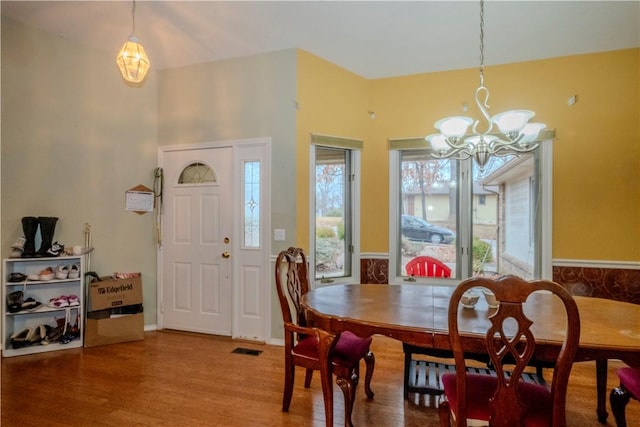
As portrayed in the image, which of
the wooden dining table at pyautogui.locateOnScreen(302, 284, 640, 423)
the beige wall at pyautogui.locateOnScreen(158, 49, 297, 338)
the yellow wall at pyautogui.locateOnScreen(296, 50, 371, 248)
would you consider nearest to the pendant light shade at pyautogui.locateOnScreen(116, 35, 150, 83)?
the beige wall at pyautogui.locateOnScreen(158, 49, 297, 338)

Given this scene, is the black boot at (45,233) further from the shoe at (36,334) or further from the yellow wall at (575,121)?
the yellow wall at (575,121)

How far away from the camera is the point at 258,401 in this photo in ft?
7.58

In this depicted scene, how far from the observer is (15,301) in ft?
9.75

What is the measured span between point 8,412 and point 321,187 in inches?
120

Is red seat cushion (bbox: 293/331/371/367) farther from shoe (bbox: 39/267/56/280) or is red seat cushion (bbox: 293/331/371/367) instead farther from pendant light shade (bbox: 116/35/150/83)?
shoe (bbox: 39/267/56/280)

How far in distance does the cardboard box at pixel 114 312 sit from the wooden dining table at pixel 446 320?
220cm

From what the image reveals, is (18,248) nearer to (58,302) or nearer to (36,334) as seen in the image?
(58,302)

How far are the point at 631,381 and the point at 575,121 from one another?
Answer: 8.51ft

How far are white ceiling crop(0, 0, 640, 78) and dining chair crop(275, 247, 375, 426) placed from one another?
2045mm

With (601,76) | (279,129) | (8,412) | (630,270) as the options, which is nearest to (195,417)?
(8,412)

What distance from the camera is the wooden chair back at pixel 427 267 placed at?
3.77 m

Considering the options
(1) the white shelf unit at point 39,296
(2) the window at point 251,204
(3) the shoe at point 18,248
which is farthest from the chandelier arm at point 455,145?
(3) the shoe at point 18,248

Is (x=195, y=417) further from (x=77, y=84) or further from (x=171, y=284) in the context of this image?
(x=77, y=84)

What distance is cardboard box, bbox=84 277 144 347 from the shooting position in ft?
10.5
